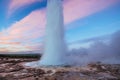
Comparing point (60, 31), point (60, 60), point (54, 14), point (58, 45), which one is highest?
point (54, 14)

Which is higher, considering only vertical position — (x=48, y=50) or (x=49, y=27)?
(x=49, y=27)

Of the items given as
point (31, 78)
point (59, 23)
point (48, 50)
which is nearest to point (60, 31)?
point (59, 23)

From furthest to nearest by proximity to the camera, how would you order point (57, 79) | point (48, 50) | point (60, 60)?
point (48, 50) → point (60, 60) → point (57, 79)

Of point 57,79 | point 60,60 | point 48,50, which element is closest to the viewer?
point 57,79

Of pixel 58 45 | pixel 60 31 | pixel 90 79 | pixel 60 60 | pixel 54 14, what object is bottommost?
pixel 90 79

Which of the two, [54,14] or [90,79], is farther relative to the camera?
[54,14]

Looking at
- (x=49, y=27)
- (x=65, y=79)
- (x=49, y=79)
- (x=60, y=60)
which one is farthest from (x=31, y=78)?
(x=49, y=27)

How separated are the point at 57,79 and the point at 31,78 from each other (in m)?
1.86

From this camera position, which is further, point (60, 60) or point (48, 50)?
point (48, 50)

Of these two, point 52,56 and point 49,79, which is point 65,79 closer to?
point 49,79

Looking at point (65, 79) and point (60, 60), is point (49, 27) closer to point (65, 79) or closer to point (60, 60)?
point (60, 60)

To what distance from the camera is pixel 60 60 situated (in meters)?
21.3

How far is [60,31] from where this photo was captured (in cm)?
2356

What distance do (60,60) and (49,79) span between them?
31.7 feet
